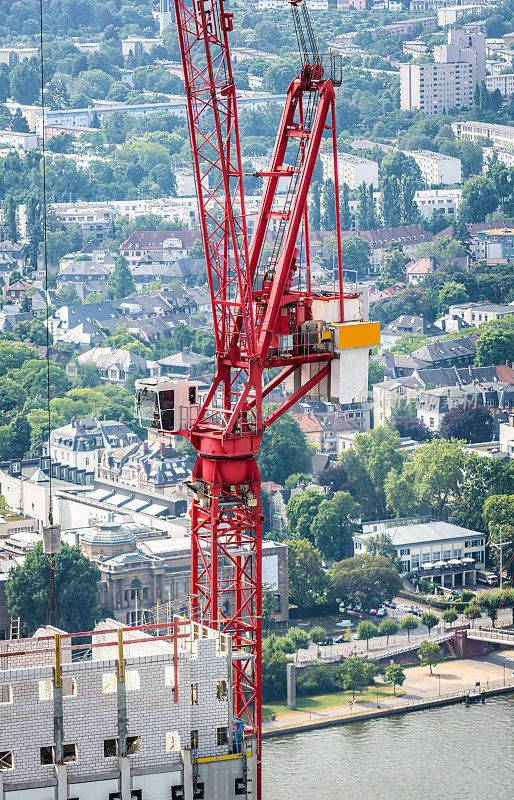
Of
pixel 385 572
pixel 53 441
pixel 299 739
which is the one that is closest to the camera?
pixel 299 739

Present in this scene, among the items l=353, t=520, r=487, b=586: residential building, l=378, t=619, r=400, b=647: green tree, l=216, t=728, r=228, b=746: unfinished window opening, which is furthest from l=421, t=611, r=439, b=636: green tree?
l=216, t=728, r=228, b=746: unfinished window opening

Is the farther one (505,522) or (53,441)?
(53,441)

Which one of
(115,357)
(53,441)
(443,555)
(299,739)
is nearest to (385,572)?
(443,555)

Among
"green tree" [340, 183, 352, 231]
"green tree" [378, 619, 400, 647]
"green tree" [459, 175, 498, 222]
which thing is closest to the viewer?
"green tree" [378, 619, 400, 647]

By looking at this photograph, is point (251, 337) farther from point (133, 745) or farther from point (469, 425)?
point (469, 425)

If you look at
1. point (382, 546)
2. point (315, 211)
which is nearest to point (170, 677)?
point (382, 546)

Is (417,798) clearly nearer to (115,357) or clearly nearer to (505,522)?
(505,522)

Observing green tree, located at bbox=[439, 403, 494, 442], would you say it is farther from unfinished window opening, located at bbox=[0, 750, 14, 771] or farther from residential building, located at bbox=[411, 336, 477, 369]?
unfinished window opening, located at bbox=[0, 750, 14, 771]
